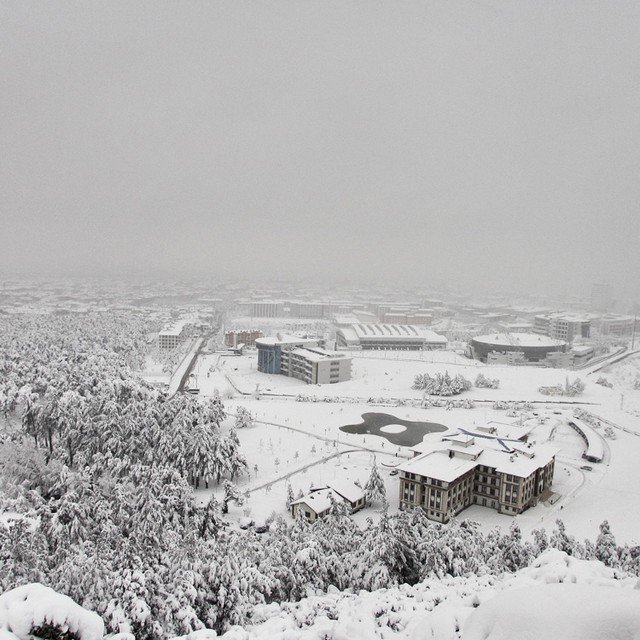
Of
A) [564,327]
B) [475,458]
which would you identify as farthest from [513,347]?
[475,458]

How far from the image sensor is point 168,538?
17188 millimetres

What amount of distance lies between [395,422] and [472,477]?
52.6ft

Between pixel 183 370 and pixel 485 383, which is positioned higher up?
pixel 485 383

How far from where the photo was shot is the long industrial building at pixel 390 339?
279 ft

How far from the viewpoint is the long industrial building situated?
279 ft

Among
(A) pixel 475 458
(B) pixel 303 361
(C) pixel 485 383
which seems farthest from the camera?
(B) pixel 303 361

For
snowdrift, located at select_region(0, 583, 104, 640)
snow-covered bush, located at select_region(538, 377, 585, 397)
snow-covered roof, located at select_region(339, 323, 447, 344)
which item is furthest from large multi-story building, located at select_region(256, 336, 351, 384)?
snowdrift, located at select_region(0, 583, 104, 640)

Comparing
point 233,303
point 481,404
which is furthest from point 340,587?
point 233,303

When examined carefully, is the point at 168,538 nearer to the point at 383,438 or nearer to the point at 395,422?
the point at 383,438

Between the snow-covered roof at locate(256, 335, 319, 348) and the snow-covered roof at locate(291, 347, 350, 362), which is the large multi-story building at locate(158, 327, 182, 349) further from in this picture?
the snow-covered roof at locate(291, 347, 350, 362)

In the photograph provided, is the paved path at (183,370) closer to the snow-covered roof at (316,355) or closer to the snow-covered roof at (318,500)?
the snow-covered roof at (316,355)

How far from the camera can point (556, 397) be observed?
180 feet

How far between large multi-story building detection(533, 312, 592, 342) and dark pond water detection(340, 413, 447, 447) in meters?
70.8

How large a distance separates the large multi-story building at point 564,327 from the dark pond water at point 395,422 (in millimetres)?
70803
